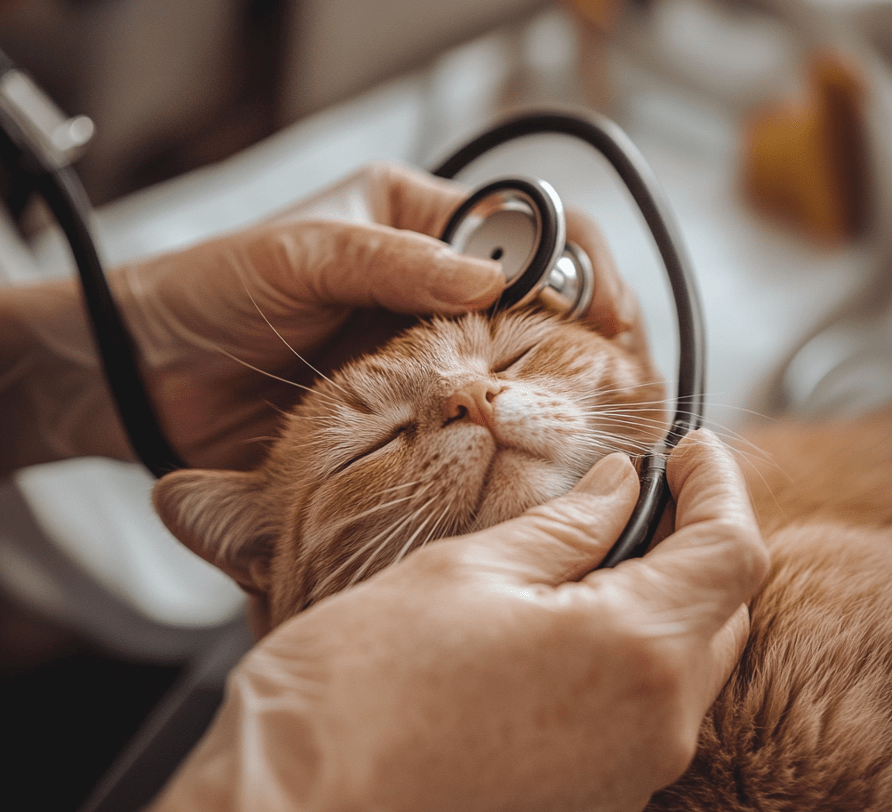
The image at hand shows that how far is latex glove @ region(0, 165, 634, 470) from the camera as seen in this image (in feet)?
2.00

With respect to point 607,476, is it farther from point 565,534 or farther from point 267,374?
point 267,374

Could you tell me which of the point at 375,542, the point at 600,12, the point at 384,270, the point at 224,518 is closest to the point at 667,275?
the point at 384,270

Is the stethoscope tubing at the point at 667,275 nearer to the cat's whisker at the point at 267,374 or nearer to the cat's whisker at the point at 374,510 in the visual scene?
the cat's whisker at the point at 374,510

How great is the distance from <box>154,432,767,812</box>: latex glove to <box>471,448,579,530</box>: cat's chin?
69 millimetres

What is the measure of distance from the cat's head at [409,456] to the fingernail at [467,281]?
0.03 meters

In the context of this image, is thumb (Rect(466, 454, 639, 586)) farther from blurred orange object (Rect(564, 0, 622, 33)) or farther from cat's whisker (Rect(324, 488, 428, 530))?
blurred orange object (Rect(564, 0, 622, 33))

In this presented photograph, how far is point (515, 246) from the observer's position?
1.87 feet

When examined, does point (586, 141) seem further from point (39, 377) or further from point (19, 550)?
point (19, 550)

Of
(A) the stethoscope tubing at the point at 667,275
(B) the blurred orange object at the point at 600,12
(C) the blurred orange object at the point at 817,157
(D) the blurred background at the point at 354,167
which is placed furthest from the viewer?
(B) the blurred orange object at the point at 600,12

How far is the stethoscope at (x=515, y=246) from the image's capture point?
0.55 m

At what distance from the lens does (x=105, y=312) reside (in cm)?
64

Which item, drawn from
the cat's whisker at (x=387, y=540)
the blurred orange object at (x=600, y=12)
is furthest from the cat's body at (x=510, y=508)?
the blurred orange object at (x=600, y=12)

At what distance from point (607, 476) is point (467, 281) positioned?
205 millimetres

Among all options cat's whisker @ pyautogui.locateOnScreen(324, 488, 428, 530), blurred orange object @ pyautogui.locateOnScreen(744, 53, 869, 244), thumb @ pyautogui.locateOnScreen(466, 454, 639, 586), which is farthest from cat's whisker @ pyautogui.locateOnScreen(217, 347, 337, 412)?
blurred orange object @ pyautogui.locateOnScreen(744, 53, 869, 244)
